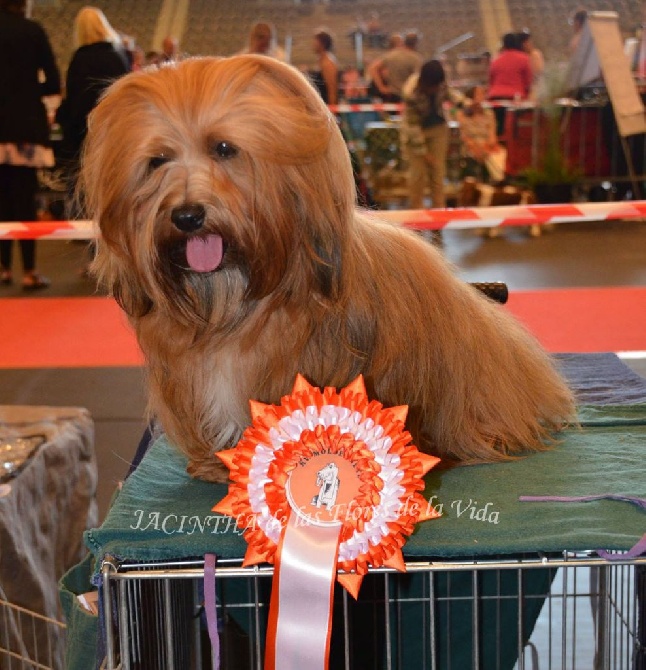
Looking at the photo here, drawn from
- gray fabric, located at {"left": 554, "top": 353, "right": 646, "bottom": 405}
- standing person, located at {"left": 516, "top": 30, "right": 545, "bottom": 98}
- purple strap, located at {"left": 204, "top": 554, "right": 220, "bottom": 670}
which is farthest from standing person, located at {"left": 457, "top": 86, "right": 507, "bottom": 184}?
purple strap, located at {"left": 204, "top": 554, "right": 220, "bottom": 670}

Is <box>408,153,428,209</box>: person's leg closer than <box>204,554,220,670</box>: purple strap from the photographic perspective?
No

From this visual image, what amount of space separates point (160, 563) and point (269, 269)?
18.2 inches

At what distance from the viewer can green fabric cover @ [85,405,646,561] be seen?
131 centimetres

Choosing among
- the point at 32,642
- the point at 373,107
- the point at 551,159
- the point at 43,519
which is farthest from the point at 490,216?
the point at 373,107

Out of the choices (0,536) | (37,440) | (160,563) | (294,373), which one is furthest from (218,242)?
(37,440)

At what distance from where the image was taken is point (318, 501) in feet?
3.99

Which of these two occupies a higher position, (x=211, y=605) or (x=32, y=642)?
(x=211, y=605)

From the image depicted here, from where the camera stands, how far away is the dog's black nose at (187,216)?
4.74 feet

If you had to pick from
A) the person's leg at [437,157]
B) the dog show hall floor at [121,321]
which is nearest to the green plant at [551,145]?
the dog show hall floor at [121,321]

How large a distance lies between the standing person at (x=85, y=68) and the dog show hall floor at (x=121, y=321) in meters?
0.95

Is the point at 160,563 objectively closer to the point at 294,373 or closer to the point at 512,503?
the point at 294,373

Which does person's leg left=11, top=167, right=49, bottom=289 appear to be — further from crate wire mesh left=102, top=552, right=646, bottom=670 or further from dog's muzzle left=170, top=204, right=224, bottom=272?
dog's muzzle left=170, top=204, right=224, bottom=272

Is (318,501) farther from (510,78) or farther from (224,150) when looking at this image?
(510,78)

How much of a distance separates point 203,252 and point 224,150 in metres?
0.16
